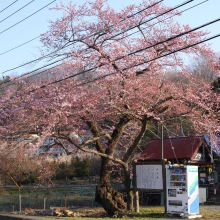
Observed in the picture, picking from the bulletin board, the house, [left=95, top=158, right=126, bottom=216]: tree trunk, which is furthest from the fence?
the bulletin board

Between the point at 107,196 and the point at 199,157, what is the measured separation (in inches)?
526

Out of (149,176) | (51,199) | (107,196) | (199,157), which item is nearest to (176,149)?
(199,157)

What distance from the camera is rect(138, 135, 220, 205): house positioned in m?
26.9

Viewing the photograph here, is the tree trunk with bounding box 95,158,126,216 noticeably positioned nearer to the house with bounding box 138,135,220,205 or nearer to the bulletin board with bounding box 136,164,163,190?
the bulletin board with bounding box 136,164,163,190

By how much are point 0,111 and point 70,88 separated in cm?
385

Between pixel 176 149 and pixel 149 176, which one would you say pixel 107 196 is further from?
pixel 176 149

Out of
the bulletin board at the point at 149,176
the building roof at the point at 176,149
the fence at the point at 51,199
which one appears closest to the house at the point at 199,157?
the building roof at the point at 176,149

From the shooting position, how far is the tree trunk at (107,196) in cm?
1709

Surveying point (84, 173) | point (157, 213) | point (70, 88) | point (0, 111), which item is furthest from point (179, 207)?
point (84, 173)

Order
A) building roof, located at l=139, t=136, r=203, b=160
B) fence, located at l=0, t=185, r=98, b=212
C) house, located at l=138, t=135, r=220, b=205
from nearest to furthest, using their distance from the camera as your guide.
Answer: fence, located at l=0, t=185, r=98, b=212
house, located at l=138, t=135, r=220, b=205
building roof, located at l=139, t=136, r=203, b=160

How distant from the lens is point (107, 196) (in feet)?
56.7

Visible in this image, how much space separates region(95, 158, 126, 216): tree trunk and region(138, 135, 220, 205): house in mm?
8907

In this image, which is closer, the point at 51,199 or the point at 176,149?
the point at 51,199

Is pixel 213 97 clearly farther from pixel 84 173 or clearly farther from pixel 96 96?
pixel 84 173
